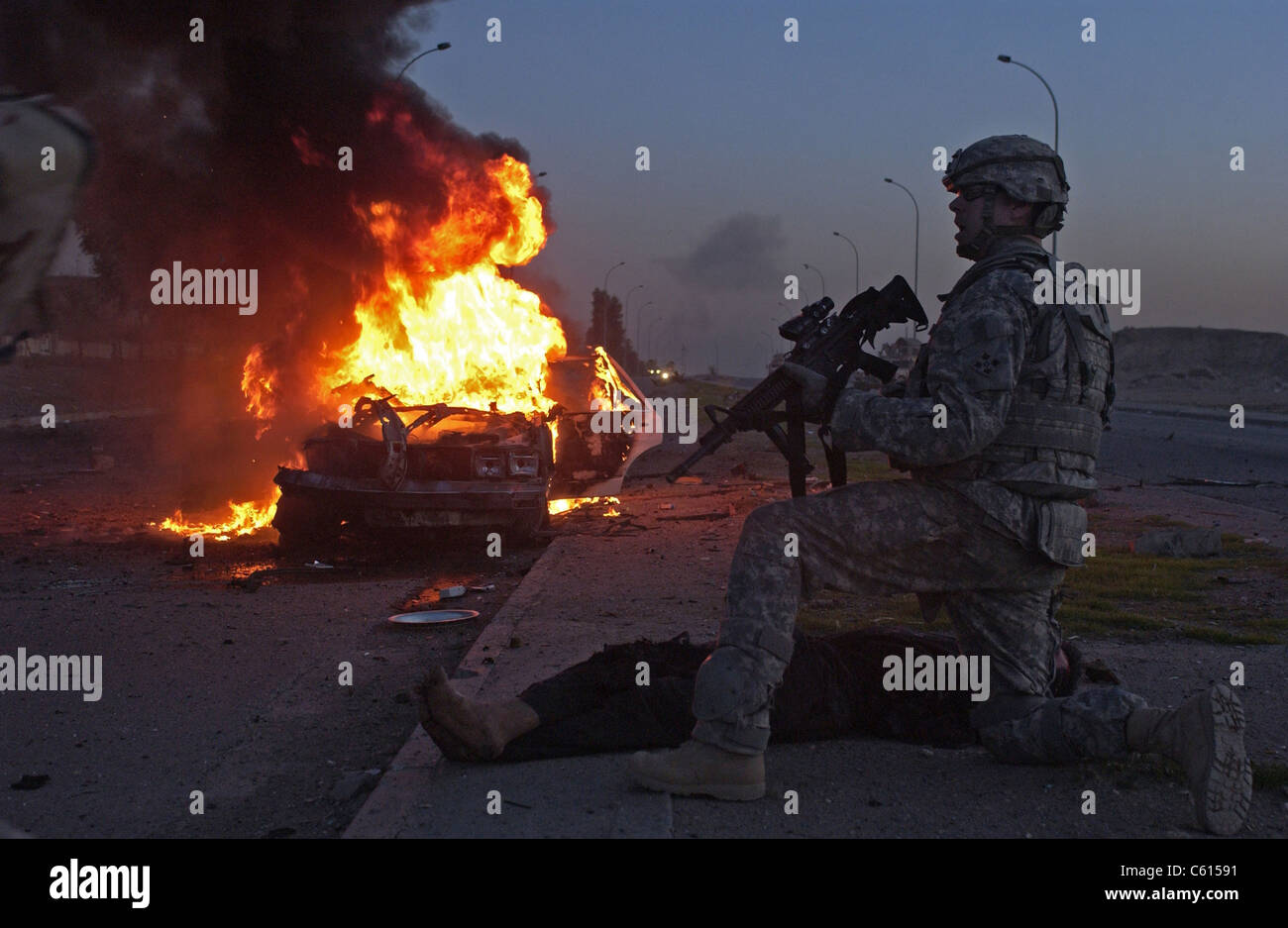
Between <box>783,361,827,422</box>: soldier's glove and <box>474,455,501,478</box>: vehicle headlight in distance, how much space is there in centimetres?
602

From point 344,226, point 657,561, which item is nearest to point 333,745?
point 657,561

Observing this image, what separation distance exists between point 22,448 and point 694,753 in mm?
19535

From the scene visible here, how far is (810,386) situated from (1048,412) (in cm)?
77

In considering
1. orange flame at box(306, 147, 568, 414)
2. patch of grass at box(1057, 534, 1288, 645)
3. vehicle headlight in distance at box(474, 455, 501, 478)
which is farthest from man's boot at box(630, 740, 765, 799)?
orange flame at box(306, 147, 568, 414)

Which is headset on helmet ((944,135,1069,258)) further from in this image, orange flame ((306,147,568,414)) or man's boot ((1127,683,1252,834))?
orange flame ((306,147,568,414))

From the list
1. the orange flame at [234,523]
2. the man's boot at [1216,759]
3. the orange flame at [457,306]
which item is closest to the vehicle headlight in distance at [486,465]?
the orange flame at [234,523]

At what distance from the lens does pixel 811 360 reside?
393 cm

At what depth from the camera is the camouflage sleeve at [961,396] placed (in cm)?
351

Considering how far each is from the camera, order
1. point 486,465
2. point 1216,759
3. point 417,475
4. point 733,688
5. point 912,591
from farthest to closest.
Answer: point 486,465 → point 417,475 → point 912,591 → point 733,688 → point 1216,759

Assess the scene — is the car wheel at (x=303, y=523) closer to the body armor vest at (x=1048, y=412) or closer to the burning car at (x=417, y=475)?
the burning car at (x=417, y=475)

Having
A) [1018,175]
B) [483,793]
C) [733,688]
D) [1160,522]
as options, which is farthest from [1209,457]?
[483,793]

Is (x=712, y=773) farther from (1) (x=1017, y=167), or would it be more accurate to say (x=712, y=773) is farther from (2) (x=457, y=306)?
(2) (x=457, y=306)
